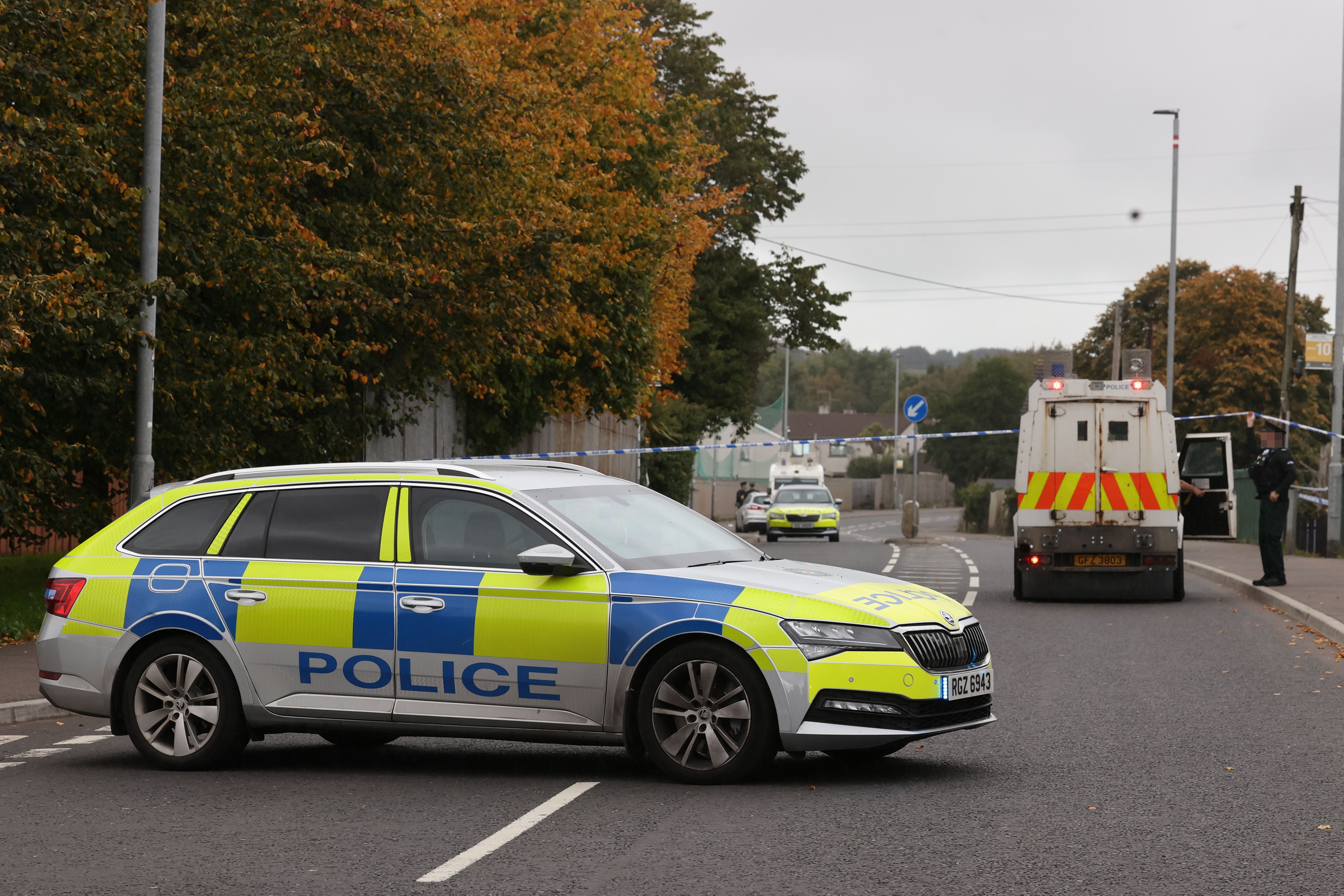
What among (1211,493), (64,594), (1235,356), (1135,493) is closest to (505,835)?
(64,594)

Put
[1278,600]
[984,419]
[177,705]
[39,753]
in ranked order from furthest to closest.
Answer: [984,419], [1278,600], [39,753], [177,705]

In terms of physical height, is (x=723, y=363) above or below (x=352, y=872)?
above

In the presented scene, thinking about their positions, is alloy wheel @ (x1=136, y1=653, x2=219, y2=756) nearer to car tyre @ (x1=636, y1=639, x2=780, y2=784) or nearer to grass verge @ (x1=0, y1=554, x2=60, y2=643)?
car tyre @ (x1=636, y1=639, x2=780, y2=784)

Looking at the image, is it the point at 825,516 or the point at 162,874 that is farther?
the point at 825,516

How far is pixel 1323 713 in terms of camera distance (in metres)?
10.7

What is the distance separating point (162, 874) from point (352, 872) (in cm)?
71

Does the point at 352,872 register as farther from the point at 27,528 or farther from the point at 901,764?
the point at 27,528

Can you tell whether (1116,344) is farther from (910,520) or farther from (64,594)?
(64,594)

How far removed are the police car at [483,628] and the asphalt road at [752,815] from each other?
0.31m

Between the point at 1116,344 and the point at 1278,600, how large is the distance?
1570 inches

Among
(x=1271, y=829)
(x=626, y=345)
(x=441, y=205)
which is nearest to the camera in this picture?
(x=1271, y=829)

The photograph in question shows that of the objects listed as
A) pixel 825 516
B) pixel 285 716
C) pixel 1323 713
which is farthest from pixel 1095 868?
pixel 825 516

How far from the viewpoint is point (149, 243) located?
589 inches

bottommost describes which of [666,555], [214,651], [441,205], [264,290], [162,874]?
[162,874]
